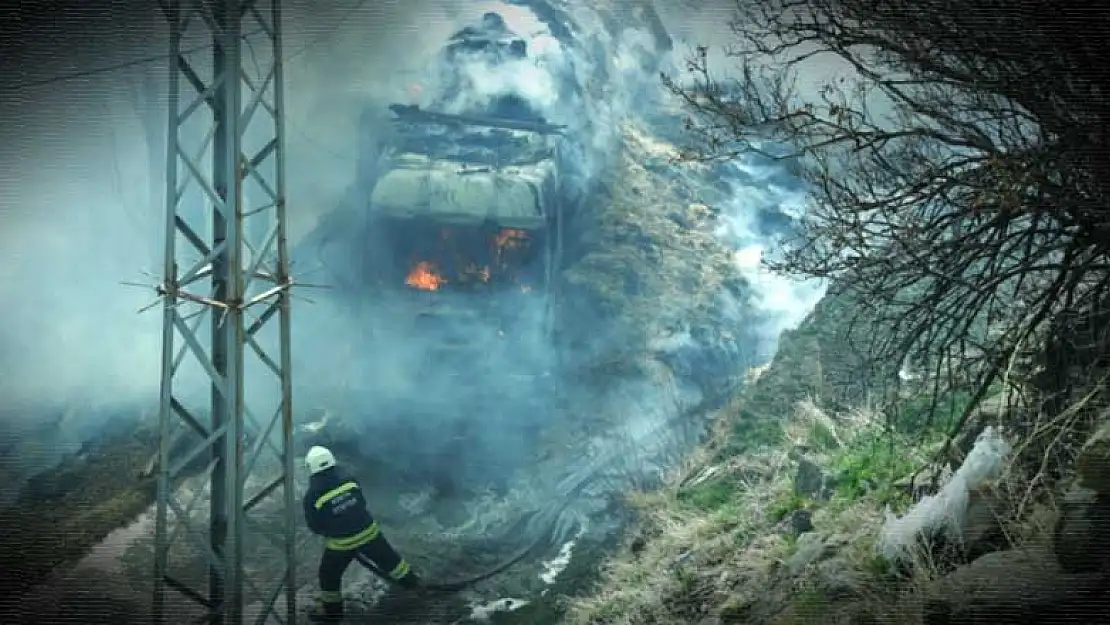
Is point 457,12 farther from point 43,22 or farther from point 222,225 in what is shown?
point 222,225

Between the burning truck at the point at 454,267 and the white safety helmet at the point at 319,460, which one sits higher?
the burning truck at the point at 454,267

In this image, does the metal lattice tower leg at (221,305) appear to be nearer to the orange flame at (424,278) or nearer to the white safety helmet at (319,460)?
the white safety helmet at (319,460)

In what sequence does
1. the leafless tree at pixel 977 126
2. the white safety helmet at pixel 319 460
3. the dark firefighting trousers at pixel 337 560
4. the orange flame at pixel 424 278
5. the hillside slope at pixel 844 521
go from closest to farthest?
the leafless tree at pixel 977 126 → the hillside slope at pixel 844 521 → the white safety helmet at pixel 319 460 → the dark firefighting trousers at pixel 337 560 → the orange flame at pixel 424 278

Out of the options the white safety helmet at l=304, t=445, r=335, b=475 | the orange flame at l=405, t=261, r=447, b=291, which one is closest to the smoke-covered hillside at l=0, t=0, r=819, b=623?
the orange flame at l=405, t=261, r=447, b=291

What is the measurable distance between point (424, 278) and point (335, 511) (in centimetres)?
785

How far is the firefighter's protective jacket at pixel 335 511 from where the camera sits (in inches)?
283

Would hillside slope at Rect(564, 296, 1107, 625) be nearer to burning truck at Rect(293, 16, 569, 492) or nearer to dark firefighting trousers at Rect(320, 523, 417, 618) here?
dark firefighting trousers at Rect(320, 523, 417, 618)

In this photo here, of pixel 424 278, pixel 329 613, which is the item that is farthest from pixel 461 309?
pixel 329 613

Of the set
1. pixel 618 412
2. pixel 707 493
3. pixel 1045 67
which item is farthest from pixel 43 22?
pixel 1045 67

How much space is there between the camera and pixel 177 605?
27.2ft

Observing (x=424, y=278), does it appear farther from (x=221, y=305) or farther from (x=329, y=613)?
(x=221, y=305)

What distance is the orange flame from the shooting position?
14586 mm

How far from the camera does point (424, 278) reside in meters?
14.6

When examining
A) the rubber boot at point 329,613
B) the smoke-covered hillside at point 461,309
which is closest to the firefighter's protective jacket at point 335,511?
the rubber boot at point 329,613
